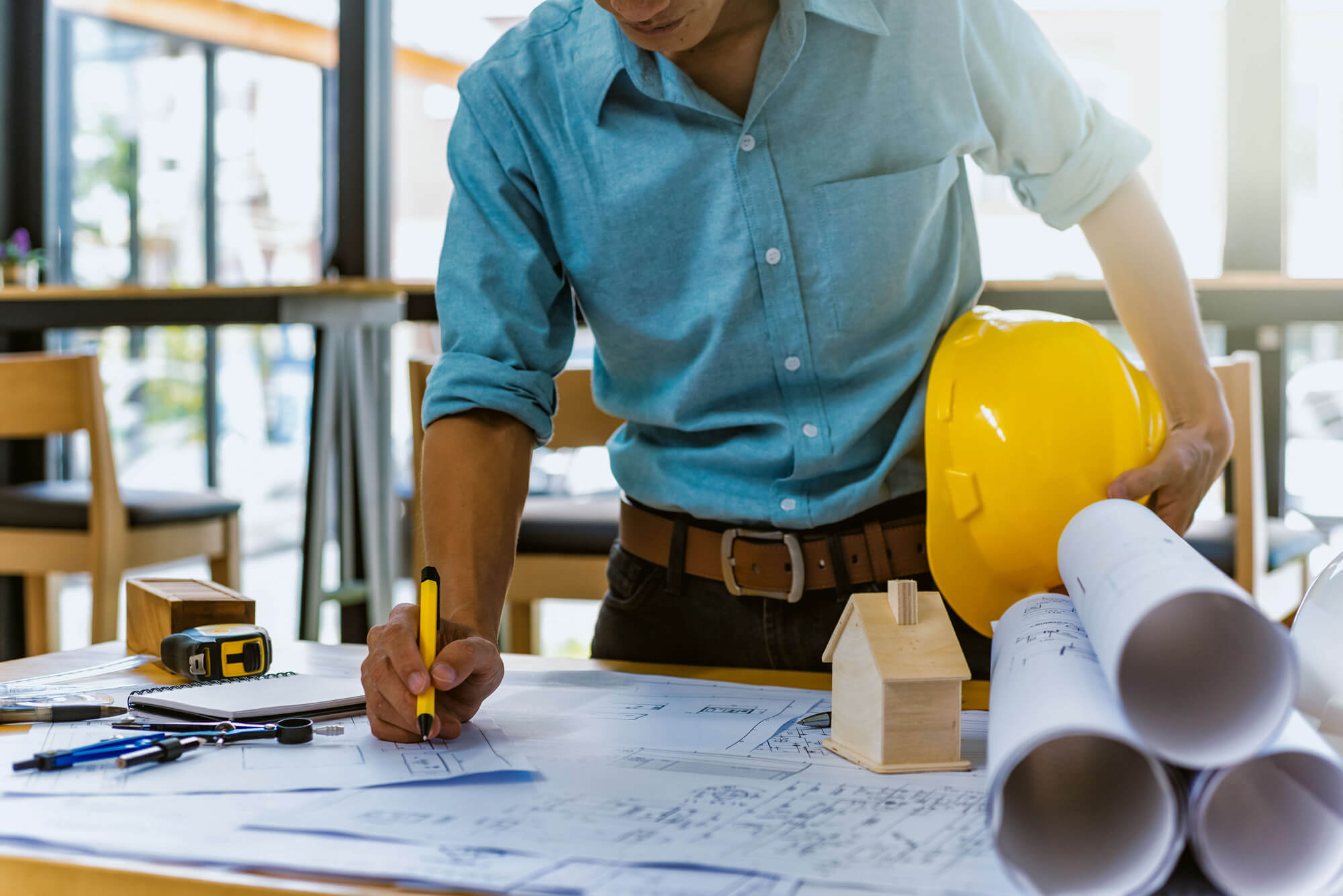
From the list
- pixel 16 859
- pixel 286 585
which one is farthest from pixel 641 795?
pixel 286 585

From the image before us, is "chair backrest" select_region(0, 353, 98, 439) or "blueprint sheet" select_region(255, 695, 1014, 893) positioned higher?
"chair backrest" select_region(0, 353, 98, 439)

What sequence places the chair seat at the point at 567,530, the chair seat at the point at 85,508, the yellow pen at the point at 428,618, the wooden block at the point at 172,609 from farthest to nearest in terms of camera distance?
the chair seat at the point at 85,508 < the chair seat at the point at 567,530 < the wooden block at the point at 172,609 < the yellow pen at the point at 428,618

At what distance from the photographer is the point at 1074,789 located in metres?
0.57

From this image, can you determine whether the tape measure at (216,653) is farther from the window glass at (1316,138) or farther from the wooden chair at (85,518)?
the window glass at (1316,138)

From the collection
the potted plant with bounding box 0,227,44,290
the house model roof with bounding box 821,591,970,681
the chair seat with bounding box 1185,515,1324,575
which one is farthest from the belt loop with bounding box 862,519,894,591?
the potted plant with bounding box 0,227,44,290

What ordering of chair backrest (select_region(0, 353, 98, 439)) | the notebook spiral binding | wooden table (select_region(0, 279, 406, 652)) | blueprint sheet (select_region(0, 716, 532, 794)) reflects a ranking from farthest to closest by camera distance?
wooden table (select_region(0, 279, 406, 652)), chair backrest (select_region(0, 353, 98, 439)), the notebook spiral binding, blueprint sheet (select_region(0, 716, 532, 794))

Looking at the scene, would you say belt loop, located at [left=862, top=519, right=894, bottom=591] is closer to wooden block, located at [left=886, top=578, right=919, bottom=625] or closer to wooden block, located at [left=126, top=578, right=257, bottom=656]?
wooden block, located at [left=886, top=578, right=919, bottom=625]

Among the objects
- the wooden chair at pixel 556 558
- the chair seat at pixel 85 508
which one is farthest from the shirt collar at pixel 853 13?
the chair seat at pixel 85 508

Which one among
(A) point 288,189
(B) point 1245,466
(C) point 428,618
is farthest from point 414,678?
(A) point 288,189

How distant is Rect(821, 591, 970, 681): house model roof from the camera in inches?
28.0

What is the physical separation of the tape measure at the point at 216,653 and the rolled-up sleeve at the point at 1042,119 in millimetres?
829

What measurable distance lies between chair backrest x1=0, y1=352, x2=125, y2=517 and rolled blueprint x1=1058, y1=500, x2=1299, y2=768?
8.23 ft

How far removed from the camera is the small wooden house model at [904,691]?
0.71 m

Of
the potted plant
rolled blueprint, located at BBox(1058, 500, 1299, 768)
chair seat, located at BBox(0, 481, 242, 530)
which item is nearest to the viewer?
rolled blueprint, located at BBox(1058, 500, 1299, 768)
